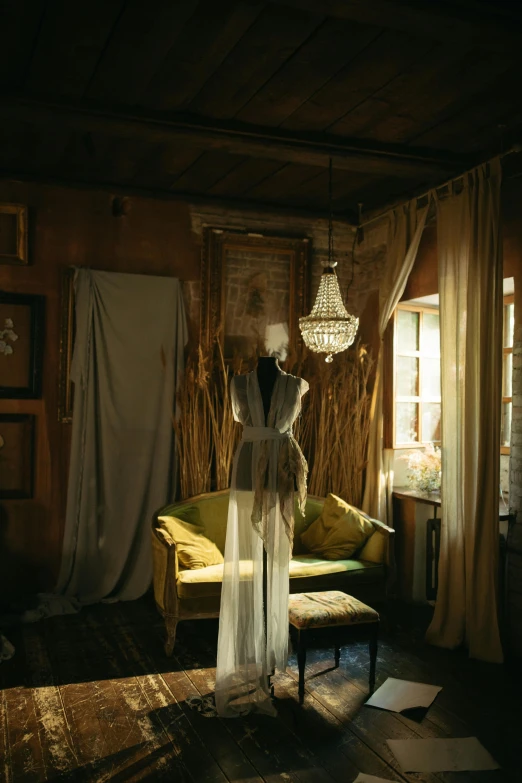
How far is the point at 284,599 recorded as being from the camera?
361cm

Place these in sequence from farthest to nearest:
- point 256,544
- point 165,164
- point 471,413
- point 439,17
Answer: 1. point 165,164
2. point 471,413
3. point 256,544
4. point 439,17

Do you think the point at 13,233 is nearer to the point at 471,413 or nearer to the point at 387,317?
the point at 387,317

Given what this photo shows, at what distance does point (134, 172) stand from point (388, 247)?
6.40 feet

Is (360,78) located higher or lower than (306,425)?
higher

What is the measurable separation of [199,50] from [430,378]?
3397 millimetres

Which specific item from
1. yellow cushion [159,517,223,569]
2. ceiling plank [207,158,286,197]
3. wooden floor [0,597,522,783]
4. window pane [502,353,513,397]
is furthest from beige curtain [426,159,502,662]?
yellow cushion [159,517,223,569]

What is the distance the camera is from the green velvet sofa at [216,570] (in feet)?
13.7

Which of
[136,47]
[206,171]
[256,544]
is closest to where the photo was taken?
[136,47]

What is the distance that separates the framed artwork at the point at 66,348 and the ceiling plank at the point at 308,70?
1.96 meters

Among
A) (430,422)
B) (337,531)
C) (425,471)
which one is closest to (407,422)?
(430,422)

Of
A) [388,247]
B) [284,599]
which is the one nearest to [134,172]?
[388,247]

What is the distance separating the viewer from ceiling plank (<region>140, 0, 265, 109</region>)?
284cm

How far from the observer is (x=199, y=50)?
124 inches

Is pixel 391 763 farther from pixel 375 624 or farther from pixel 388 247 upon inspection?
pixel 388 247
